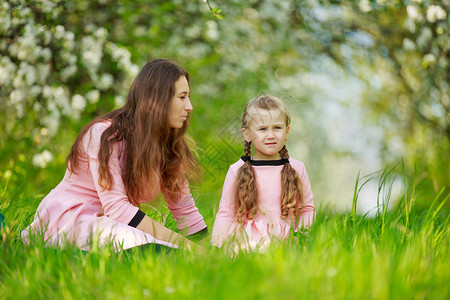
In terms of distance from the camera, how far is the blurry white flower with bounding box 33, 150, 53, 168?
4.50 m

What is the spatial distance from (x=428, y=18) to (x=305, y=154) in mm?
2283

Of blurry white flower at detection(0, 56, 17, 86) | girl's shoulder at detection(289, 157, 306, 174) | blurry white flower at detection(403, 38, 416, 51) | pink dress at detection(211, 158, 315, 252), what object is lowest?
pink dress at detection(211, 158, 315, 252)

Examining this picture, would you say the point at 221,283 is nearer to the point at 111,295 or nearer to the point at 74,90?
the point at 111,295

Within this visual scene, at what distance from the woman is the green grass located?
224mm

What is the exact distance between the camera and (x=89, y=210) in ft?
8.23

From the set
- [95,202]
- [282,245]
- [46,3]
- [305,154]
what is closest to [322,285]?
[282,245]

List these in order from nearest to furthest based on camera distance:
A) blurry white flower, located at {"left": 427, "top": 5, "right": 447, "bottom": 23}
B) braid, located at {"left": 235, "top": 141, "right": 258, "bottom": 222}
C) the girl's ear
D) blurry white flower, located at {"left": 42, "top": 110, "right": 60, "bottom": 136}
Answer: braid, located at {"left": 235, "top": 141, "right": 258, "bottom": 222}
the girl's ear
blurry white flower, located at {"left": 42, "top": 110, "right": 60, "bottom": 136}
blurry white flower, located at {"left": 427, "top": 5, "right": 447, "bottom": 23}

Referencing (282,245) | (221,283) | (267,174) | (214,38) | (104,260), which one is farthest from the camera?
(214,38)

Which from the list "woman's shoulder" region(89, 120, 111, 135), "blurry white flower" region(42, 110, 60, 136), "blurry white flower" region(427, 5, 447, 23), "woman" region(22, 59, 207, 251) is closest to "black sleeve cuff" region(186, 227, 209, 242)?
"woman" region(22, 59, 207, 251)

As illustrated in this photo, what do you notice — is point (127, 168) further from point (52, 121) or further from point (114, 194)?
point (52, 121)

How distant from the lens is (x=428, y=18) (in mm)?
5145

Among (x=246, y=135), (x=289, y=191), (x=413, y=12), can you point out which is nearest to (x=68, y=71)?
(x=246, y=135)

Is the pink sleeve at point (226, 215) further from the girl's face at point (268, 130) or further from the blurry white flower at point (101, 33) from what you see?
the blurry white flower at point (101, 33)

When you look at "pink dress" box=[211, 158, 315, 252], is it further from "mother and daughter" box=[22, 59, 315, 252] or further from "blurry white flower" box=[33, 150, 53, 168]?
"blurry white flower" box=[33, 150, 53, 168]
